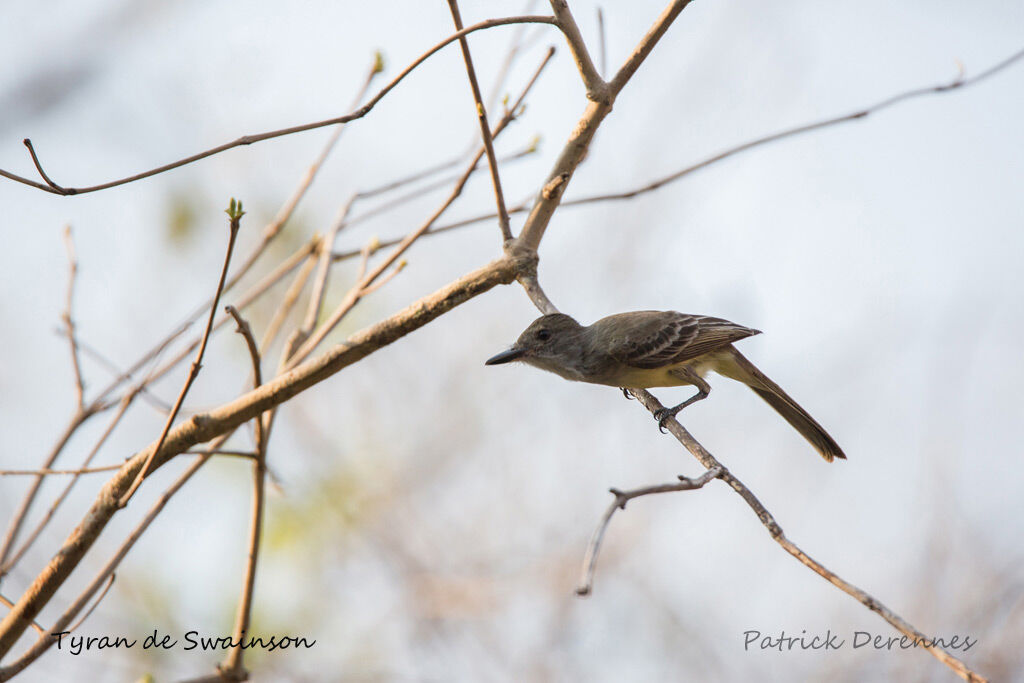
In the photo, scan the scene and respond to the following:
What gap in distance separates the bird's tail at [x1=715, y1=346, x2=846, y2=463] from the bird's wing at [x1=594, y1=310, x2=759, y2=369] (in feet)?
1.02

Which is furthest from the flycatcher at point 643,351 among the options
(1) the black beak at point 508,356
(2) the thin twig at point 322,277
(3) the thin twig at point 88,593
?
(3) the thin twig at point 88,593

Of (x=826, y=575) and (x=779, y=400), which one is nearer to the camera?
(x=826, y=575)

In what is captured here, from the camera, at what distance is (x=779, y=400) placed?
6.07m

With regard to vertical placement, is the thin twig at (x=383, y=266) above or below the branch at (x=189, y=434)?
above

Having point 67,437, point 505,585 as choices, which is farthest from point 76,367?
point 505,585

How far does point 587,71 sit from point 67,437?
2565 millimetres

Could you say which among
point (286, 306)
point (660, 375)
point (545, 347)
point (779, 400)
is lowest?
point (779, 400)

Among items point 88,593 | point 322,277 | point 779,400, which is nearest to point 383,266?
point 322,277

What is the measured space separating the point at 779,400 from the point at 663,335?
112 centimetres

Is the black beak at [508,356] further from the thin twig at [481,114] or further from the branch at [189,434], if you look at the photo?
the branch at [189,434]

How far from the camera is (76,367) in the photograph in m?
3.76

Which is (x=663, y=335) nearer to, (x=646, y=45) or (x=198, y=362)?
(x=646, y=45)

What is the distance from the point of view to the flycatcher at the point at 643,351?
539 cm

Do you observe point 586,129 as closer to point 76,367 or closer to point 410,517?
point 76,367
